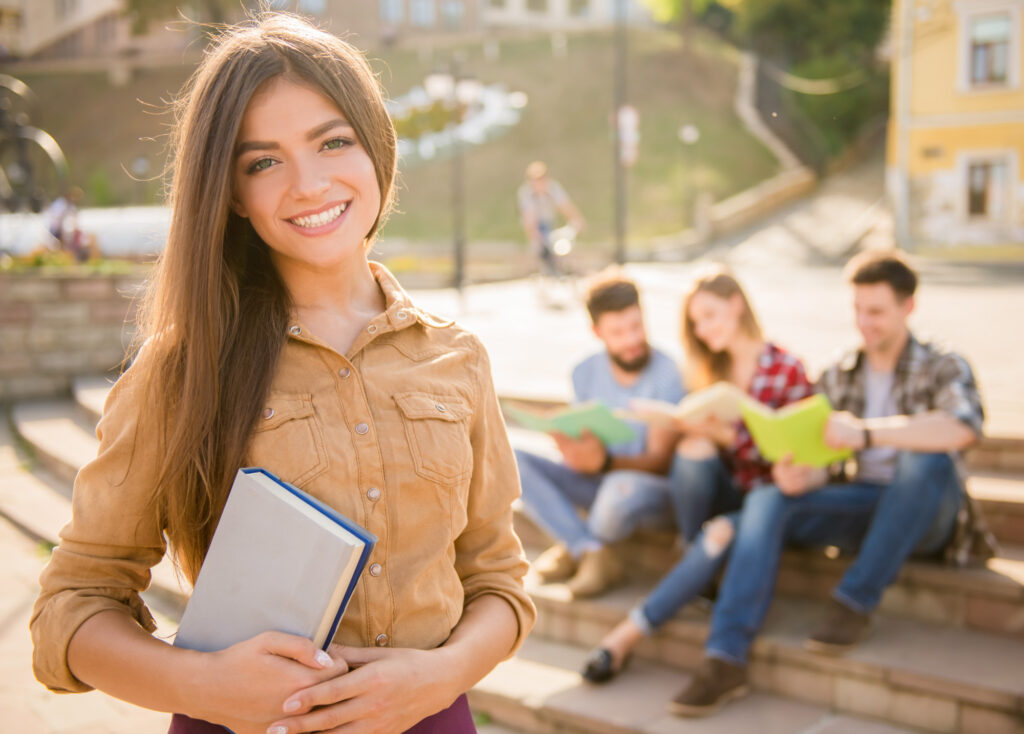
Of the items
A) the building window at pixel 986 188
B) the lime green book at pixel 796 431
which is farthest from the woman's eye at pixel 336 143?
the building window at pixel 986 188

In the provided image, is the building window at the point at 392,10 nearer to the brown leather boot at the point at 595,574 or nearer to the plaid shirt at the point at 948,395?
the brown leather boot at the point at 595,574

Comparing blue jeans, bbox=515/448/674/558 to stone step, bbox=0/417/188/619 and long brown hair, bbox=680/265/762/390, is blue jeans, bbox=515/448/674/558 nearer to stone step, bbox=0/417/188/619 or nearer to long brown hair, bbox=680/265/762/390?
long brown hair, bbox=680/265/762/390

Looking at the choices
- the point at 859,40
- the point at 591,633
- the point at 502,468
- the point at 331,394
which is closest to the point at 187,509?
the point at 331,394

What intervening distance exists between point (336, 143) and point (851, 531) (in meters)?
2.83

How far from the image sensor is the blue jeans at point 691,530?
3598mm

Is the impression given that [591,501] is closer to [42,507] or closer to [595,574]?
[595,574]

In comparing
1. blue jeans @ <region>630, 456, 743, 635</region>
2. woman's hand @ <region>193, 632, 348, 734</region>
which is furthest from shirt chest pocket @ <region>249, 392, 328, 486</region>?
blue jeans @ <region>630, 456, 743, 635</region>

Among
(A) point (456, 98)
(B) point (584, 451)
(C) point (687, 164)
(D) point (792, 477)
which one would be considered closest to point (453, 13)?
(C) point (687, 164)

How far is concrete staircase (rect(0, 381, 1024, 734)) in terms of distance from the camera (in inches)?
123

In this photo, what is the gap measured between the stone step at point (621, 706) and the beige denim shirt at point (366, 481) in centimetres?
202

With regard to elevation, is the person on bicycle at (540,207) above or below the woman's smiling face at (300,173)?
above

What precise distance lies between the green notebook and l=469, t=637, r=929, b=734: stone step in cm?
90

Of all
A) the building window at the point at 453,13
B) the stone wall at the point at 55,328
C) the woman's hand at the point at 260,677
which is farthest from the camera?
the building window at the point at 453,13

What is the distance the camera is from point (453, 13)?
52812 mm
